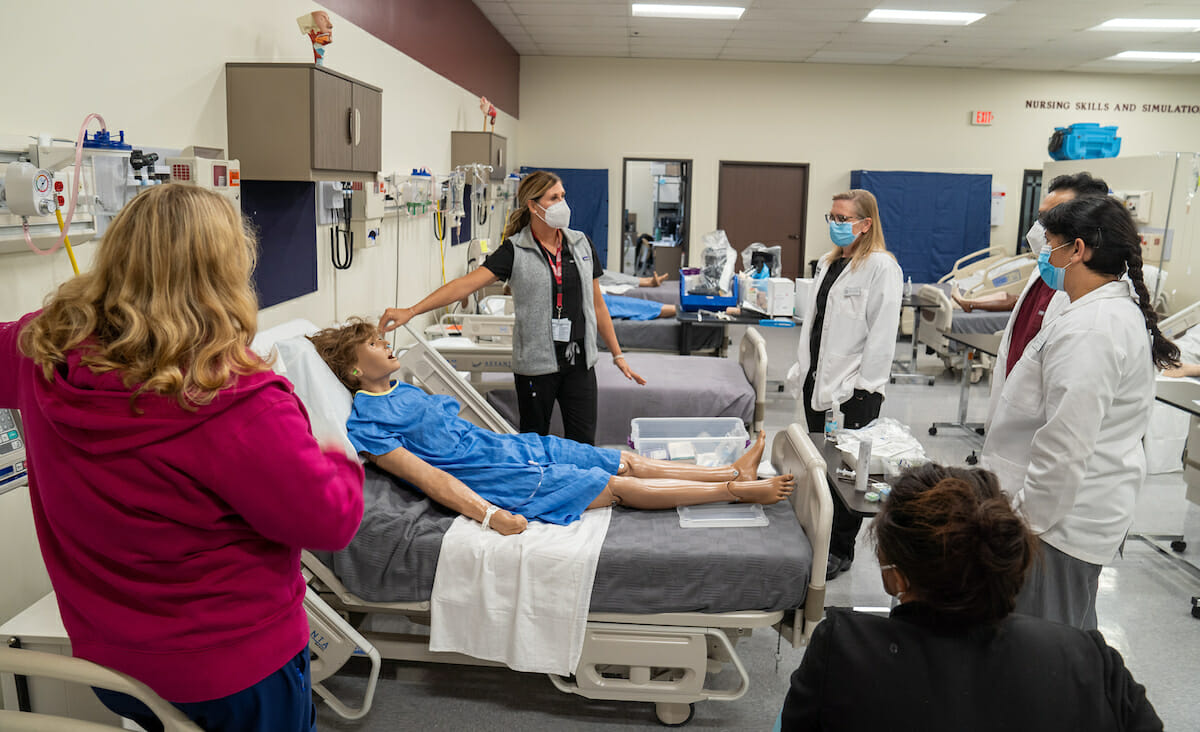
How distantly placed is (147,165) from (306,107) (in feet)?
2.21

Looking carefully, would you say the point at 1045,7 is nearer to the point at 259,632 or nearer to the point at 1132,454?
the point at 1132,454

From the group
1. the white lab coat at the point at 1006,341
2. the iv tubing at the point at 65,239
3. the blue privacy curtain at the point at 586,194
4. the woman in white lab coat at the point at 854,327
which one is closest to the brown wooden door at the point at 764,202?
the blue privacy curtain at the point at 586,194

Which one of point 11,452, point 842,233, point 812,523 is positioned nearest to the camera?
point 11,452

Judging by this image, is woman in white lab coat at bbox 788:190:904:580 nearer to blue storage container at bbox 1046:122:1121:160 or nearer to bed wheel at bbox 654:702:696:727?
bed wheel at bbox 654:702:696:727

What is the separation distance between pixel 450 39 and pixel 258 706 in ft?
17.6

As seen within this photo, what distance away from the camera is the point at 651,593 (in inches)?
92.7

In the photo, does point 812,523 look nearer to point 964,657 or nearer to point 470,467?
point 470,467

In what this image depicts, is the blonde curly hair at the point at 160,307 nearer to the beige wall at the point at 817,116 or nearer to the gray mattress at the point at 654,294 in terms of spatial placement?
the gray mattress at the point at 654,294

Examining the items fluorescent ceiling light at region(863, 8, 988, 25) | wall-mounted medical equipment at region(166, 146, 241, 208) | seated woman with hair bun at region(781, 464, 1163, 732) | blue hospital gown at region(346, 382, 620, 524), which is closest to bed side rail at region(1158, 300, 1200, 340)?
fluorescent ceiling light at region(863, 8, 988, 25)

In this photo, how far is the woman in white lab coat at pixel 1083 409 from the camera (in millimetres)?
1909

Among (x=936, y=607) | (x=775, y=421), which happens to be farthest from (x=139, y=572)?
(x=775, y=421)

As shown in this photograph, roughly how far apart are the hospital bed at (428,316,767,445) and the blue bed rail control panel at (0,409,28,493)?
8.18 feet

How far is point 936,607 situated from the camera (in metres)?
1.18

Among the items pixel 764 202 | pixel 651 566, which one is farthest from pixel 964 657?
pixel 764 202
